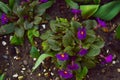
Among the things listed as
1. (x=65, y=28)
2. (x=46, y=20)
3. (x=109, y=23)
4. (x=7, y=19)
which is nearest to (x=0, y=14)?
(x=7, y=19)

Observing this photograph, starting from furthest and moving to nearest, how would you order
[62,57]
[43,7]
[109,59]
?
[43,7]
[109,59]
[62,57]

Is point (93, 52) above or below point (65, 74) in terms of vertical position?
above

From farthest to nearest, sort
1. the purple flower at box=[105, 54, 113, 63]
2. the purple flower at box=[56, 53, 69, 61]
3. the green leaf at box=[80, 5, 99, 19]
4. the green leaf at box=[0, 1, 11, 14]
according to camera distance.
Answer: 1. the green leaf at box=[0, 1, 11, 14]
2. the green leaf at box=[80, 5, 99, 19]
3. the purple flower at box=[105, 54, 113, 63]
4. the purple flower at box=[56, 53, 69, 61]

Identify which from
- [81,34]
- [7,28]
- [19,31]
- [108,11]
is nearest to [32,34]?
[19,31]

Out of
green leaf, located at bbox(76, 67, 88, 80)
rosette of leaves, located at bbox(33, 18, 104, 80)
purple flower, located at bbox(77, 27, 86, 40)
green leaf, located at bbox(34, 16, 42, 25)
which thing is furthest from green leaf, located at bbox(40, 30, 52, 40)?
green leaf, located at bbox(76, 67, 88, 80)

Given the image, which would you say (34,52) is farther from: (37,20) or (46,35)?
(37,20)

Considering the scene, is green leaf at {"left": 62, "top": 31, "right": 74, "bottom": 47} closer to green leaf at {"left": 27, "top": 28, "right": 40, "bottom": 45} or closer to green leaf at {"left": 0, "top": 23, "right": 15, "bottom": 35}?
green leaf at {"left": 27, "top": 28, "right": 40, "bottom": 45}
